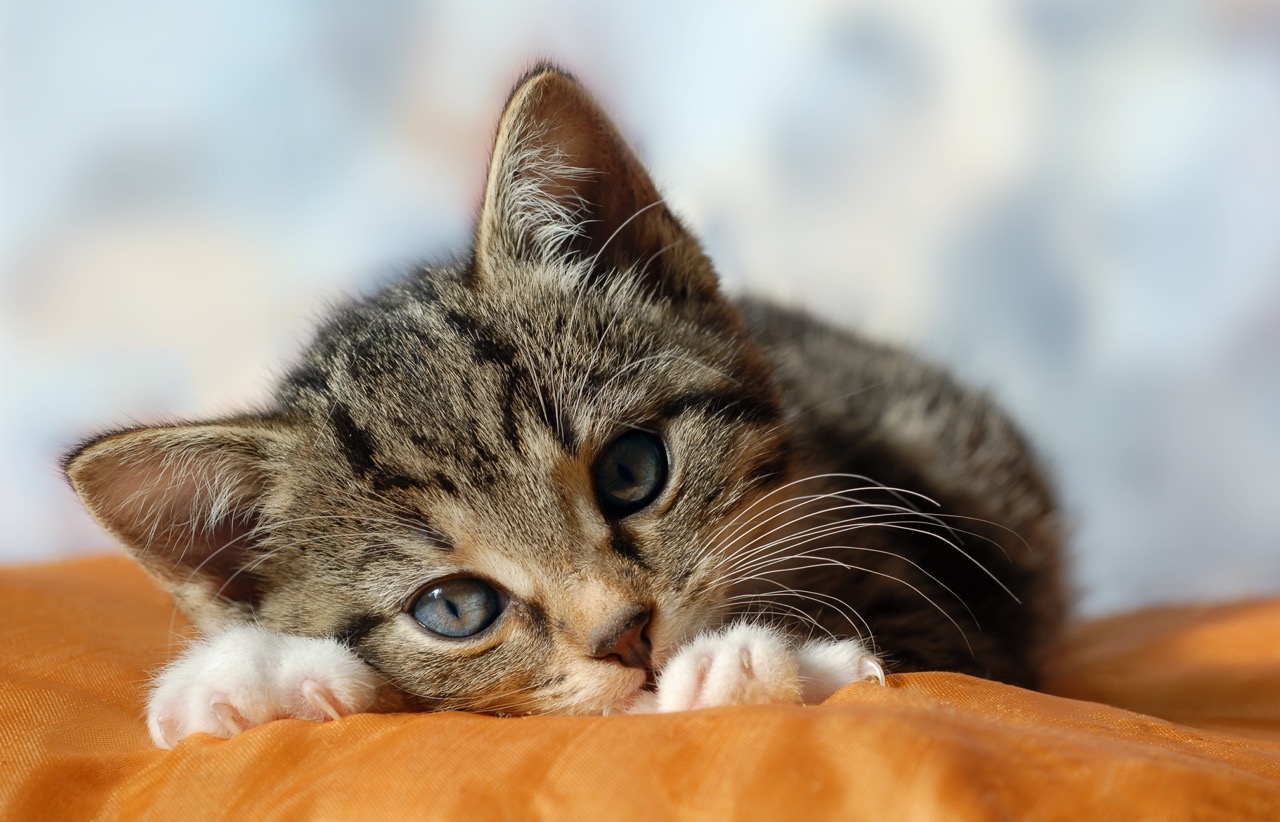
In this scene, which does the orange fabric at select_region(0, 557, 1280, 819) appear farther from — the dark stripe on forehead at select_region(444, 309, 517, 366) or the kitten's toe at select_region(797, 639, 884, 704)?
the dark stripe on forehead at select_region(444, 309, 517, 366)

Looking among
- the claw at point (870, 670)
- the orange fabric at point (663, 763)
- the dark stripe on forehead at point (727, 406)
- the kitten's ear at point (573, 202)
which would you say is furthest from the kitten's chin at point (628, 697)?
the kitten's ear at point (573, 202)

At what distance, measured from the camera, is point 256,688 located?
1051mm

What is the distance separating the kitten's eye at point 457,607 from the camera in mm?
1121

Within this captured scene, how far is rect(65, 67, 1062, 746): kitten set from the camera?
3.50 ft

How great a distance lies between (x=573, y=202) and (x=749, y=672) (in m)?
0.67

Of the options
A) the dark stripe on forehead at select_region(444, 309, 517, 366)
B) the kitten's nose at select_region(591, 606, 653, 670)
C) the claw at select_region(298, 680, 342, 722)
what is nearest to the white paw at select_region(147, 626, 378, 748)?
the claw at select_region(298, 680, 342, 722)

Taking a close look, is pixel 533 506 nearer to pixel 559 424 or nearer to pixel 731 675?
pixel 559 424

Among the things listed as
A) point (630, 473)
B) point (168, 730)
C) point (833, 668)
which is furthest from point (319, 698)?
point (833, 668)

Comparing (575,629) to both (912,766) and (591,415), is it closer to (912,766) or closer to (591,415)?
(591,415)

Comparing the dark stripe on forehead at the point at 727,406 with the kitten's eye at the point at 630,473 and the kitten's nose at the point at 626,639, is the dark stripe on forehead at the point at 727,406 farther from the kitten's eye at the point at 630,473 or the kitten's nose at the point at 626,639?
the kitten's nose at the point at 626,639

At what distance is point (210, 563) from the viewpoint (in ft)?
4.14

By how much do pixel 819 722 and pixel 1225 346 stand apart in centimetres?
223

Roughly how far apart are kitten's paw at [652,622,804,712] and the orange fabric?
0.06 metres

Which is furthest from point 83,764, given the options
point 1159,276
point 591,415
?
point 1159,276
